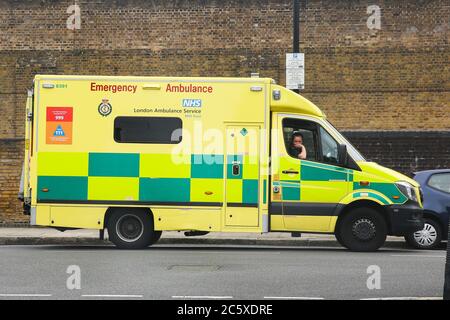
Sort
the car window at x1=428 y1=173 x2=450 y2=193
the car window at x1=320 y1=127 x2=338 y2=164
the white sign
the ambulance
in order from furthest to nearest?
the white sign, the car window at x1=428 y1=173 x2=450 y2=193, the car window at x1=320 y1=127 x2=338 y2=164, the ambulance

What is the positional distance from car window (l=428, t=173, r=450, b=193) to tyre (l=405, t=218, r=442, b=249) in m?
0.68

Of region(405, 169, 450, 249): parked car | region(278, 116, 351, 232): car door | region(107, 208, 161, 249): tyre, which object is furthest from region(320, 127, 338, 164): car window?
region(107, 208, 161, 249): tyre

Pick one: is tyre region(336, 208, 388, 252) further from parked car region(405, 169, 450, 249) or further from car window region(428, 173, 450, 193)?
car window region(428, 173, 450, 193)

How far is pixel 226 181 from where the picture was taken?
12859mm

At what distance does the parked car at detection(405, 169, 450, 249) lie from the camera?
13750 millimetres

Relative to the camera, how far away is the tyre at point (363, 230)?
12.7 metres

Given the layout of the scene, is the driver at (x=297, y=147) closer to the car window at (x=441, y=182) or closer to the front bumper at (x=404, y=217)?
the front bumper at (x=404, y=217)

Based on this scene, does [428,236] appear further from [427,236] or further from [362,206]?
[362,206]

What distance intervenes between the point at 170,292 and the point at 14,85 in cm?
1208

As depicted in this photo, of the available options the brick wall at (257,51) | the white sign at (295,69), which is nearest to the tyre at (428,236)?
the white sign at (295,69)

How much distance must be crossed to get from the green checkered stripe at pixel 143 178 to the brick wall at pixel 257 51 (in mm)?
5748

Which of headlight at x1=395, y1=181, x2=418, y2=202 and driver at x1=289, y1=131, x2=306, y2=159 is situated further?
driver at x1=289, y1=131, x2=306, y2=159

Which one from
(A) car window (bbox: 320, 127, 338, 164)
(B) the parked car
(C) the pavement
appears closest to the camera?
(A) car window (bbox: 320, 127, 338, 164)

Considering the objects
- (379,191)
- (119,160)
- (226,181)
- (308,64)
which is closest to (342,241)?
(379,191)
